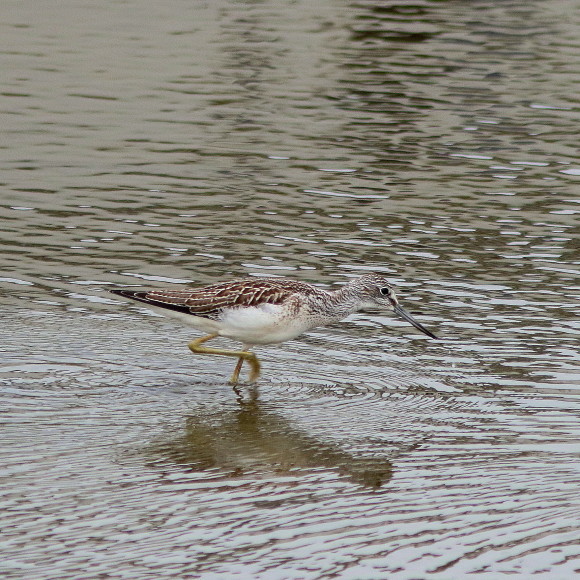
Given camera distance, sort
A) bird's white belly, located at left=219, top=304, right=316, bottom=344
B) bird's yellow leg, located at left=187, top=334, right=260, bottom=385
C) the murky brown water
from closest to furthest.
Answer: the murky brown water < bird's white belly, located at left=219, top=304, right=316, bottom=344 < bird's yellow leg, located at left=187, top=334, right=260, bottom=385

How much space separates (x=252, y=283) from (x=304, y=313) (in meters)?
0.52

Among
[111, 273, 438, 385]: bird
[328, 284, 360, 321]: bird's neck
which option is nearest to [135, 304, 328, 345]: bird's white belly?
[111, 273, 438, 385]: bird

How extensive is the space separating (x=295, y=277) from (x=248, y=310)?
113 inches

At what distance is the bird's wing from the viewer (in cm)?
1150

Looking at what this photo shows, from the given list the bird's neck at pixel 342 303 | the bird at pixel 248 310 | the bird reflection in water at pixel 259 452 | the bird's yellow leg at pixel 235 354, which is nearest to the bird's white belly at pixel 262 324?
the bird at pixel 248 310

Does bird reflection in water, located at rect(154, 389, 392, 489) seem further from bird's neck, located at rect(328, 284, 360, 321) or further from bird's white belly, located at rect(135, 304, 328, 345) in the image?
bird's neck, located at rect(328, 284, 360, 321)

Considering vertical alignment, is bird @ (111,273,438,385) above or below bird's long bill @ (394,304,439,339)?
above

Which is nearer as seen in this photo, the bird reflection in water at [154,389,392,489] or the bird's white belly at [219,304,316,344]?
the bird reflection in water at [154,389,392,489]

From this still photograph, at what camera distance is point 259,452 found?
9.95 metres

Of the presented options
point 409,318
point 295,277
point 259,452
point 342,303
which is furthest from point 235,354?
Result: point 295,277

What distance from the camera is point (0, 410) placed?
10344mm

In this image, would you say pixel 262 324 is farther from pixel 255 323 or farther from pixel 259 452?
pixel 259 452

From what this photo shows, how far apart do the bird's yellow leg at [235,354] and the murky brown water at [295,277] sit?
0.64 feet

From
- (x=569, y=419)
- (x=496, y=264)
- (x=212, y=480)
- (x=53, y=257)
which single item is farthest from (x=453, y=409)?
(x=53, y=257)
